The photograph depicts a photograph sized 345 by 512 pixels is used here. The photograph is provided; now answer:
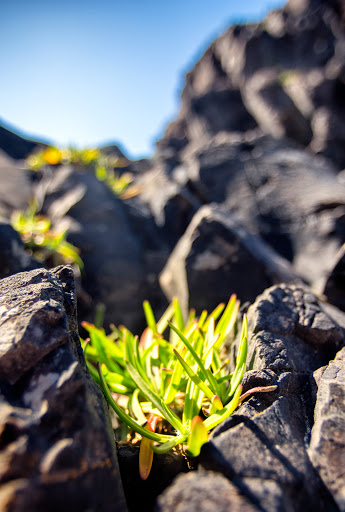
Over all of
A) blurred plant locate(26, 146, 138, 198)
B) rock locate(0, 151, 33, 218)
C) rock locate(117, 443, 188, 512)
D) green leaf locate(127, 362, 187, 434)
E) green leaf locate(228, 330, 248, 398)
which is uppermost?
blurred plant locate(26, 146, 138, 198)

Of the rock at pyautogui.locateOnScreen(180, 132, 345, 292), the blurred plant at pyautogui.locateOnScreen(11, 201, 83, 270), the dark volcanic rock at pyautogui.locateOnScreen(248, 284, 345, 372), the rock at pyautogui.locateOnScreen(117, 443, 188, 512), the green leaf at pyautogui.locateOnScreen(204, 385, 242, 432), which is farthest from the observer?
the rock at pyautogui.locateOnScreen(180, 132, 345, 292)

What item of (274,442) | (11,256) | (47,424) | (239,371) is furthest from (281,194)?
(47,424)

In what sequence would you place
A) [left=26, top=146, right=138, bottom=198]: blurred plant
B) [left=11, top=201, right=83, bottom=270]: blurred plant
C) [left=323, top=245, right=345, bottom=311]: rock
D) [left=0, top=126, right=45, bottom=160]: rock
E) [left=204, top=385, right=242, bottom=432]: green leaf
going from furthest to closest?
1. [left=0, top=126, right=45, bottom=160]: rock
2. [left=26, top=146, right=138, bottom=198]: blurred plant
3. [left=11, top=201, right=83, bottom=270]: blurred plant
4. [left=323, top=245, right=345, bottom=311]: rock
5. [left=204, top=385, right=242, bottom=432]: green leaf

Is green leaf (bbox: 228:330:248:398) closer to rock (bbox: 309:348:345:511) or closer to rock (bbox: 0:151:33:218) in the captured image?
rock (bbox: 309:348:345:511)

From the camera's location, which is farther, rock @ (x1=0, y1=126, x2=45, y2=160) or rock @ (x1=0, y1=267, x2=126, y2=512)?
rock @ (x1=0, y1=126, x2=45, y2=160)

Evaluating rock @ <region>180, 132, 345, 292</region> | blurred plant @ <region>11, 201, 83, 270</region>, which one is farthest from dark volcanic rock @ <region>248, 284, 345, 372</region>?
blurred plant @ <region>11, 201, 83, 270</region>

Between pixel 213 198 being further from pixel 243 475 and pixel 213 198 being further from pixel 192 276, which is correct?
pixel 243 475

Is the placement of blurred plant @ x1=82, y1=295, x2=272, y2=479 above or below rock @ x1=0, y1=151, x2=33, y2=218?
below
